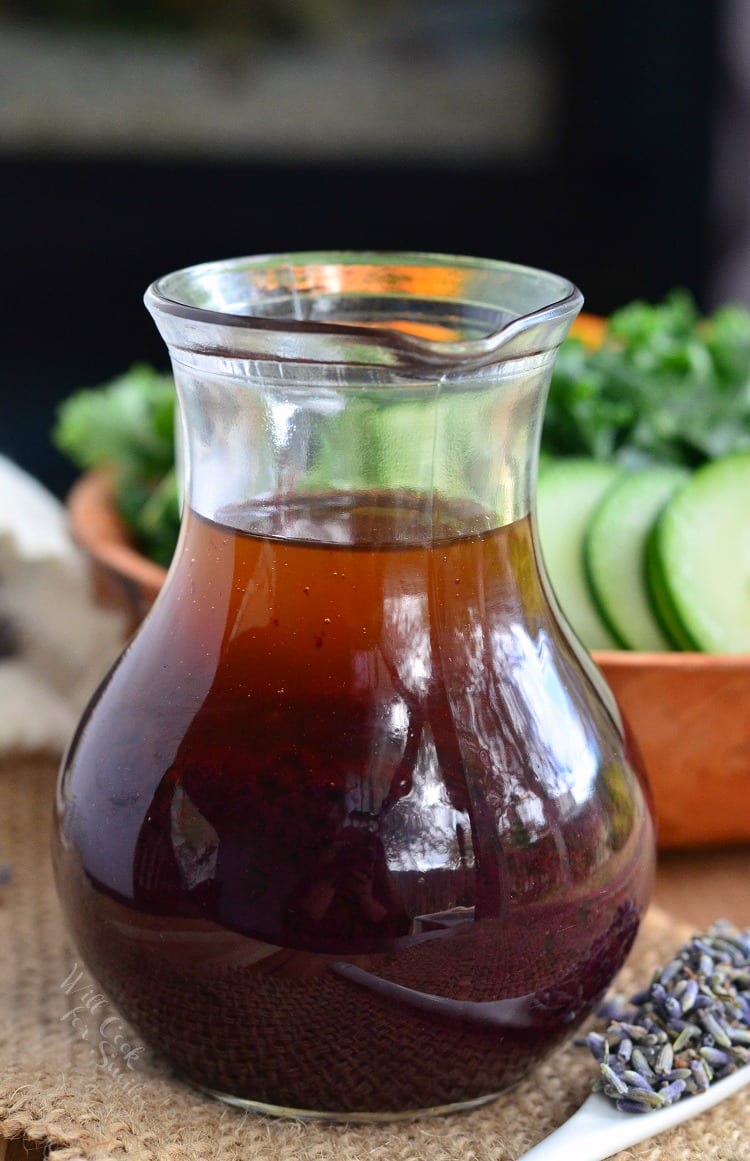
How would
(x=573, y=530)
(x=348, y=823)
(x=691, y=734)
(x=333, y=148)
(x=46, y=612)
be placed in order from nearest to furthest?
1. (x=348, y=823)
2. (x=691, y=734)
3. (x=573, y=530)
4. (x=46, y=612)
5. (x=333, y=148)

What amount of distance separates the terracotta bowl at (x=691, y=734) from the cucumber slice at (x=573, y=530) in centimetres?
9

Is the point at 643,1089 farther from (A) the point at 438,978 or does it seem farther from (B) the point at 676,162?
(B) the point at 676,162

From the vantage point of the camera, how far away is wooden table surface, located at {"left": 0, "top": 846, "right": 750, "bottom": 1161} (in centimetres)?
104

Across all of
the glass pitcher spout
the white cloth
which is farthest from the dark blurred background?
the glass pitcher spout

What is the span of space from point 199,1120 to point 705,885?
1.65 ft

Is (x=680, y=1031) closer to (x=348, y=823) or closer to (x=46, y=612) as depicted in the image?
(x=348, y=823)

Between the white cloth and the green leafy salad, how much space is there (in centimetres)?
10

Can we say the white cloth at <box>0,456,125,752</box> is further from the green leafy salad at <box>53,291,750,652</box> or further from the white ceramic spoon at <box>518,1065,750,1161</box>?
the white ceramic spoon at <box>518,1065,750,1161</box>

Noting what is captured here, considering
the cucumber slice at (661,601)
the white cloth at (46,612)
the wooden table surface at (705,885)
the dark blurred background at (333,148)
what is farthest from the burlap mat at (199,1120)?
the dark blurred background at (333,148)

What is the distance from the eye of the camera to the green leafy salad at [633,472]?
106cm

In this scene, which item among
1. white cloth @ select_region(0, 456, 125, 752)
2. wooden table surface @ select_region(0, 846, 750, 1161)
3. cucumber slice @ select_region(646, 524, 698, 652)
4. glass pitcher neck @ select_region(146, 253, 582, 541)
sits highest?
glass pitcher neck @ select_region(146, 253, 582, 541)

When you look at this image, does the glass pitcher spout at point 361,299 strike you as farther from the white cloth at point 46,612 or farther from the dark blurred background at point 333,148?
the dark blurred background at point 333,148

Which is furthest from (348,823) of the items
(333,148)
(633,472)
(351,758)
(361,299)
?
(333,148)

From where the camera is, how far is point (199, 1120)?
75 centimetres
